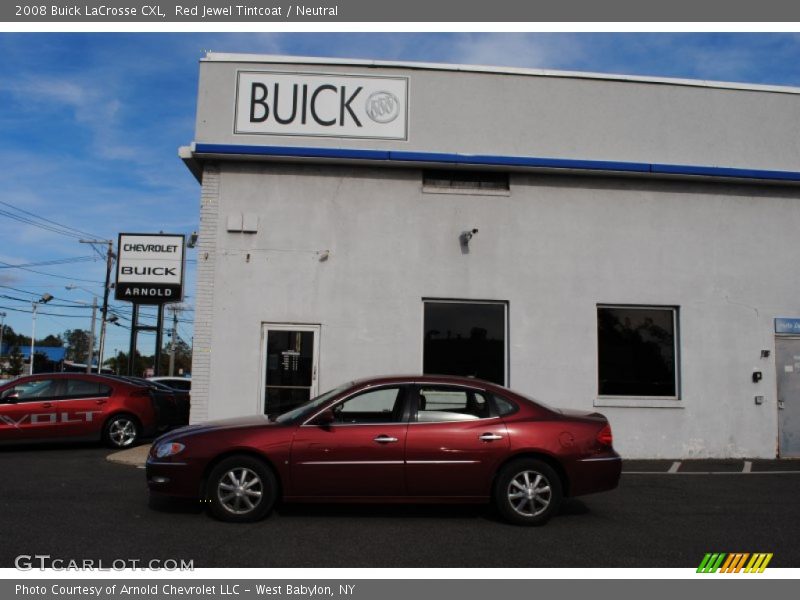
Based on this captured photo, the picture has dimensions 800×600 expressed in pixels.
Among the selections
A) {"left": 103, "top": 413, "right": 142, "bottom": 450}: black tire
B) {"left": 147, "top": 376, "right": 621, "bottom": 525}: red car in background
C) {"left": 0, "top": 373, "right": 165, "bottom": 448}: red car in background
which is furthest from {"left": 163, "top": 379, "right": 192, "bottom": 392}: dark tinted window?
{"left": 147, "top": 376, "right": 621, "bottom": 525}: red car in background

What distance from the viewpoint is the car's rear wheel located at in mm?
13461

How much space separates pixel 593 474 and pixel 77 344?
102700 mm

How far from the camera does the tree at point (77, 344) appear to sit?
94625mm

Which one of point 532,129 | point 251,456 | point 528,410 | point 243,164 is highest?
point 532,129

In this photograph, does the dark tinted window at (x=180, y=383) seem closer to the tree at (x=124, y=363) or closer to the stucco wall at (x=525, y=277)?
the stucco wall at (x=525, y=277)

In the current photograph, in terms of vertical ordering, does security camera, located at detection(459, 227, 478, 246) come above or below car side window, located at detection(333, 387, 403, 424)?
above

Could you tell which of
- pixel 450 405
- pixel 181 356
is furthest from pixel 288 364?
pixel 181 356

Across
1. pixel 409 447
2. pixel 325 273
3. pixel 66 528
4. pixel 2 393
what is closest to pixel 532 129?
pixel 325 273

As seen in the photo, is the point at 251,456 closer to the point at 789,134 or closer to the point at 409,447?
the point at 409,447

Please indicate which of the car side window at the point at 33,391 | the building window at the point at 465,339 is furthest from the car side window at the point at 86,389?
the building window at the point at 465,339

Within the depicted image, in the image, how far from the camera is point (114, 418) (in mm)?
13570

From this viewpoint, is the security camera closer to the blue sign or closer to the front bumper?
the blue sign

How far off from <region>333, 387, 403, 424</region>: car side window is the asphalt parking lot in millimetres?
1013

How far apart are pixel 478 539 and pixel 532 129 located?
306 inches
